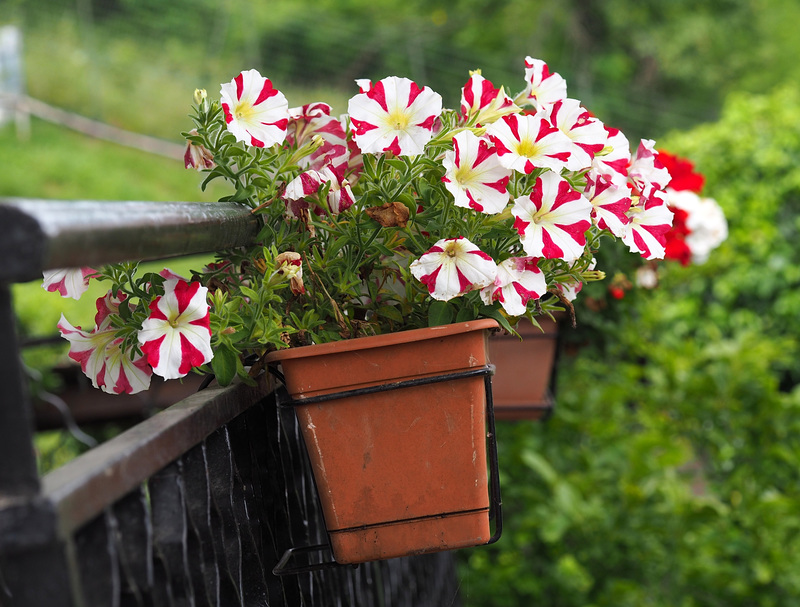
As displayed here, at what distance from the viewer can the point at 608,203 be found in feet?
3.07

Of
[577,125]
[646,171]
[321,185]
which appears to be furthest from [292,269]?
[646,171]

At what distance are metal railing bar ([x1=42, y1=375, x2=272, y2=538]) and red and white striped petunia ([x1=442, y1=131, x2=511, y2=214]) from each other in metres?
0.32

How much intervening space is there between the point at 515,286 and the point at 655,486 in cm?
224

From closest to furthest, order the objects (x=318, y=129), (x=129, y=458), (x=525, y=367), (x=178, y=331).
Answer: (x=129, y=458), (x=178, y=331), (x=318, y=129), (x=525, y=367)

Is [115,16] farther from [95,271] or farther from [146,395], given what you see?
[95,271]

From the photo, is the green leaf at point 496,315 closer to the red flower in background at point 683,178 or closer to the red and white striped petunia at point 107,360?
the red and white striped petunia at point 107,360

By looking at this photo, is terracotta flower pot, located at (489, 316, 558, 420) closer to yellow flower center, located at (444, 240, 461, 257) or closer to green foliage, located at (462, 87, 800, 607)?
green foliage, located at (462, 87, 800, 607)

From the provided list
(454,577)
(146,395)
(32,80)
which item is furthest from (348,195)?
(32,80)

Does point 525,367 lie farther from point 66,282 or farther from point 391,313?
point 66,282

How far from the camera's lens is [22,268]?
483 mm

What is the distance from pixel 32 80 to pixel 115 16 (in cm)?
135

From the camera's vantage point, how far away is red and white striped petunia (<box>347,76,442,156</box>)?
33.7 inches

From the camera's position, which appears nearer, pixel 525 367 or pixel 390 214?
pixel 390 214

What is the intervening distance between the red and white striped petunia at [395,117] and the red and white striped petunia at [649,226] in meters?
0.27
